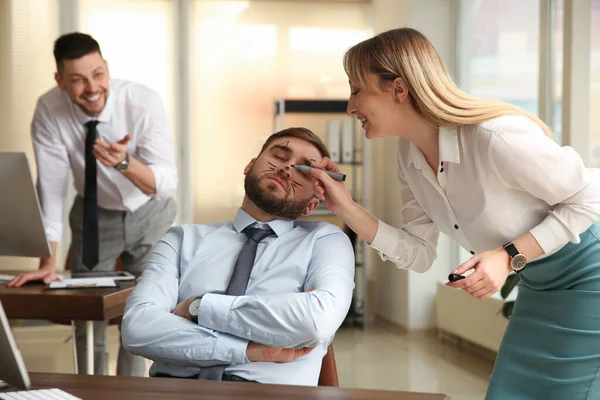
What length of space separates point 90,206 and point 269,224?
1374 mm

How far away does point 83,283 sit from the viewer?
8.73ft

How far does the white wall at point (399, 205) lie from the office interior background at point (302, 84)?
11 millimetres

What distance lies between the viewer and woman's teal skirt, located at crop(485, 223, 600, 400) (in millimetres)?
1978

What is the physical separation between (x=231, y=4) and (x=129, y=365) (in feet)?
14.1

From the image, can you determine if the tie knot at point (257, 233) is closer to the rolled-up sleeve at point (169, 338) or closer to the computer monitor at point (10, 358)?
the rolled-up sleeve at point (169, 338)

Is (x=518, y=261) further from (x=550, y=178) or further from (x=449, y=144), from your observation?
(x=449, y=144)

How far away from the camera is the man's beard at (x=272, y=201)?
2.22 m

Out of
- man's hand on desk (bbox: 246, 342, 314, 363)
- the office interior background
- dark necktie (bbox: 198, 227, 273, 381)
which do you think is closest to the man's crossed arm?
man's hand on desk (bbox: 246, 342, 314, 363)

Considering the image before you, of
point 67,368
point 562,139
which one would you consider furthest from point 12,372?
point 67,368

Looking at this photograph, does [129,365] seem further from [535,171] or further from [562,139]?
[562,139]

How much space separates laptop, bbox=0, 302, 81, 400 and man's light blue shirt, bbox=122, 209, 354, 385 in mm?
506

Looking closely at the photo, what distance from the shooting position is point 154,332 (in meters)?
1.88

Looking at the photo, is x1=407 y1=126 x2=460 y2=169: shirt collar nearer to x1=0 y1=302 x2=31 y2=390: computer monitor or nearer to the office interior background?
x1=0 y1=302 x2=31 y2=390: computer monitor

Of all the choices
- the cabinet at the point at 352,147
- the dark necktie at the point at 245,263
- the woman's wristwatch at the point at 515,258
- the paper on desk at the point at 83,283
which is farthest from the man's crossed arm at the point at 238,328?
the cabinet at the point at 352,147
